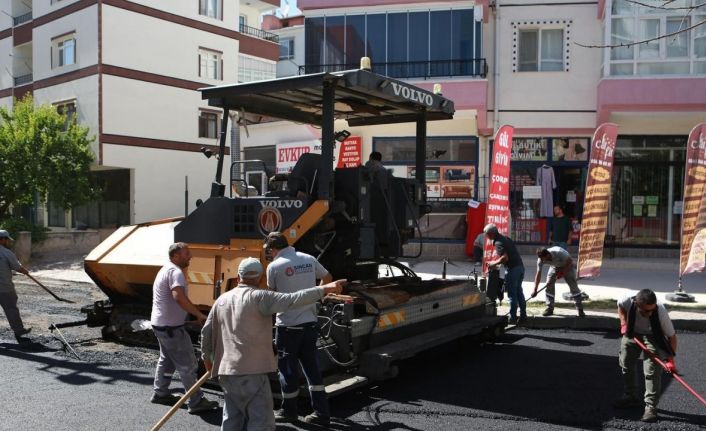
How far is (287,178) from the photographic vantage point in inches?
284

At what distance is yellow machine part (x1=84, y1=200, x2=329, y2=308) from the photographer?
22.5ft

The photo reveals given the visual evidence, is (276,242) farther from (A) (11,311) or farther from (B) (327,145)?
(A) (11,311)

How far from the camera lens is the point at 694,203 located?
12.2 m

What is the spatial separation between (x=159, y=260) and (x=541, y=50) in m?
13.2

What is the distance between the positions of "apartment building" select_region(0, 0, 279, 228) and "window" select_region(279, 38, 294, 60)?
551cm

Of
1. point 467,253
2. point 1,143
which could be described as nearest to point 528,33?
point 467,253

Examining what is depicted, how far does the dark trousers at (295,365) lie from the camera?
18.5 feet

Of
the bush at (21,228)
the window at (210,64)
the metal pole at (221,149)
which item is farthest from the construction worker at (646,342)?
the window at (210,64)

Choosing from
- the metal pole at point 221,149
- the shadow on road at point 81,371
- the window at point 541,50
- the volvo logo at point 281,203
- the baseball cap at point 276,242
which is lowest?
the shadow on road at point 81,371

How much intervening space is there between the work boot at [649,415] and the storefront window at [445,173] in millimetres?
12111

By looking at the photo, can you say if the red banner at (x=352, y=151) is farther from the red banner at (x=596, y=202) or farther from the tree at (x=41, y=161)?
the tree at (x=41, y=161)

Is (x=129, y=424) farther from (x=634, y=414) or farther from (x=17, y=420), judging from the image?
(x=634, y=414)

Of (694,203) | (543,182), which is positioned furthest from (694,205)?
(543,182)

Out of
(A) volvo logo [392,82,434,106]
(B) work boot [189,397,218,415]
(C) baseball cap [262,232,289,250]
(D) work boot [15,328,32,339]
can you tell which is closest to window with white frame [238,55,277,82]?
(D) work boot [15,328,32,339]
